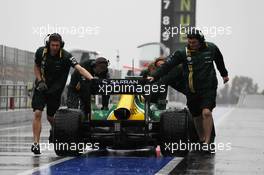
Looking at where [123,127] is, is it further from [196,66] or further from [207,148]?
[196,66]

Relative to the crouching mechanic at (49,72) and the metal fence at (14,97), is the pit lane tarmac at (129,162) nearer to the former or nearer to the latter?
the crouching mechanic at (49,72)

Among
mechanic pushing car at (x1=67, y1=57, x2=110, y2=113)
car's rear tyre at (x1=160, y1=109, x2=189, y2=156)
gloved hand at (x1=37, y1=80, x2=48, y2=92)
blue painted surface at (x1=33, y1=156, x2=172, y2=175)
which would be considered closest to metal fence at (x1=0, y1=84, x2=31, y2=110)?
mechanic pushing car at (x1=67, y1=57, x2=110, y2=113)

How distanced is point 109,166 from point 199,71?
2748mm

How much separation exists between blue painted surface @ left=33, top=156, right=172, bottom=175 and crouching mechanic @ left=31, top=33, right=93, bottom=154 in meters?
1.24

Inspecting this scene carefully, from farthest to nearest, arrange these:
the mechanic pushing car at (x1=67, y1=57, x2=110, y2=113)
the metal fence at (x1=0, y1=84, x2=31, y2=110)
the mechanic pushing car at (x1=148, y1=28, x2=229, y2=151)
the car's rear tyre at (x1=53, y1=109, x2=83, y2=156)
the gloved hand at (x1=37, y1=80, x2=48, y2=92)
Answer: the metal fence at (x1=0, y1=84, x2=31, y2=110), the mechanic pushing car at (x1=67, y1=57, x2=110, y2=113), the mechanic pushing car at (x1=148, y1=28, x2=229, y2=151), the gloved hand at (x1=37, y1=80, x2=48, y2=92), the car's rear tyre at (x1=53, y1=109, x2=83, y2=156)

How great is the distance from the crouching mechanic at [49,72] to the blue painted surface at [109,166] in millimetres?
1240

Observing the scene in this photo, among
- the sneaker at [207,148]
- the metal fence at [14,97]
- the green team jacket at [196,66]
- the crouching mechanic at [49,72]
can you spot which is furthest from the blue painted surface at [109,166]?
the metal fence at [14,97]

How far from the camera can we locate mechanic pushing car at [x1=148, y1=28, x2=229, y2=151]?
1306 cm

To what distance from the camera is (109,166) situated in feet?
35.9

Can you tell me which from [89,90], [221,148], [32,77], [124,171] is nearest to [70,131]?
[89,90]

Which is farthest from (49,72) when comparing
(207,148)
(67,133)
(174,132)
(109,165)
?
(207,148)

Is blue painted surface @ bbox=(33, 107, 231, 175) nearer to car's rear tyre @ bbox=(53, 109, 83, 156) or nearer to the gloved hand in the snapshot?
car's rear tyre @ bbox=(53, 109, 83, 156)

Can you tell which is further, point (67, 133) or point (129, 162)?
point (67, 133)

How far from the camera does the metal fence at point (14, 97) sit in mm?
27766
